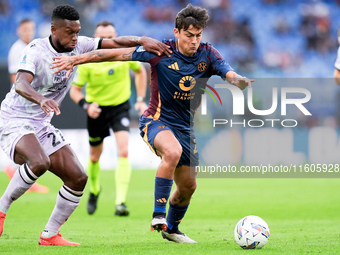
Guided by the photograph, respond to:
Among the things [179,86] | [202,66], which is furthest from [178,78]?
[202,66]

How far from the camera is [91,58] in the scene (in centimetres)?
603

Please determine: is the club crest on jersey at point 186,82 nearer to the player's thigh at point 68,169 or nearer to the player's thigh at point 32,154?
the player's thigh at point 68,169

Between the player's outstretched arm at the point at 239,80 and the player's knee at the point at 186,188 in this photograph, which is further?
the player's knee at the point at 186,188

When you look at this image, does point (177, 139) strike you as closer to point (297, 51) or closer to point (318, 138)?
point (318, 138)

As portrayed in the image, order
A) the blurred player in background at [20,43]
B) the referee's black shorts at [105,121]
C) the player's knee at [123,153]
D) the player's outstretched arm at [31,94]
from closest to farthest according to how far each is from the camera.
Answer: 1. the player's outstretched arm at [31,94]
2. the player's knee at [123,153]
3. the referee's black shorts at [105,121]
4. the blurred player in background at [20,43]

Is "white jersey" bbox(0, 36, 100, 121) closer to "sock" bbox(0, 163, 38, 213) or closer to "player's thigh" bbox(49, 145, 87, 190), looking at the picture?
"player's thigh" bbox(49, 145, 87, 190)

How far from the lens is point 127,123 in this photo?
10.1 m

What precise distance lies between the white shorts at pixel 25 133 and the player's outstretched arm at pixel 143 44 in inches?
43.2

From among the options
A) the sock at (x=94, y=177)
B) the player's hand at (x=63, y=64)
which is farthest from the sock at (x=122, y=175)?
the player's hand at (x=63, y=64)

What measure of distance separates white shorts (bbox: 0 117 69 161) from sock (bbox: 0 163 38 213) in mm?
227

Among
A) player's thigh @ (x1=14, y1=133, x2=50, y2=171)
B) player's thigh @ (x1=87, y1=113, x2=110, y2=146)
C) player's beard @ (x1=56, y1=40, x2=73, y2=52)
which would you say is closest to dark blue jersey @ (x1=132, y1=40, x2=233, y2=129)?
player's beard @ (x1=56, y1=40, x2=73, y2=52)

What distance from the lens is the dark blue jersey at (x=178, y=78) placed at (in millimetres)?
6242

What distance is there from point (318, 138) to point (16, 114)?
12550 mm

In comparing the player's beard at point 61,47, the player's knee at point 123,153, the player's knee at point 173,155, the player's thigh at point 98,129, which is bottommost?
the player's knee at point 123,153
